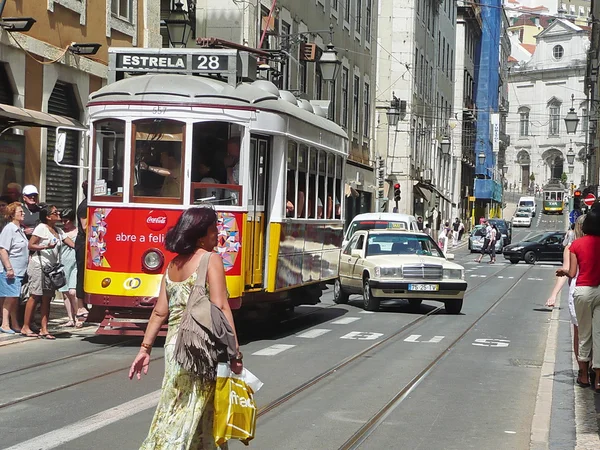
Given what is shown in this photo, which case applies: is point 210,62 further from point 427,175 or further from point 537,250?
point 427,175

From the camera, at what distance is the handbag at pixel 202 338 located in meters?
5.91

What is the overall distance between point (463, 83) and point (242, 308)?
69988 mm

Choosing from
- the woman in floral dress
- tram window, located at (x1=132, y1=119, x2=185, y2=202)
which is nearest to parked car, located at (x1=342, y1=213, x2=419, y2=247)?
tram window, located at (x1=132, y1=119, x2=185, y2=202)

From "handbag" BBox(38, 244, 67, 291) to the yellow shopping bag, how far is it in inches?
356

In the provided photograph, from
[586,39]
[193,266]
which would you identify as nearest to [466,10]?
[586,39]

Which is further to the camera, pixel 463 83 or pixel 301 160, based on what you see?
pixel 463 83

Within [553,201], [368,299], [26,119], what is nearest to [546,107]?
[553,201]

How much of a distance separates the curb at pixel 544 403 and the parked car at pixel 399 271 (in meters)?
4.18

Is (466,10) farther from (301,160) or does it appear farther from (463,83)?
(301,160)

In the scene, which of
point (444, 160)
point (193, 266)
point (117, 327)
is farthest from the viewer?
point (444, 160)

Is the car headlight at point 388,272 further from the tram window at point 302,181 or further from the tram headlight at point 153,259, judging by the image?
the tram headlight at point 153,259

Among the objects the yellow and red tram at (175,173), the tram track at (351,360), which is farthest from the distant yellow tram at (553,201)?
the yellow and red tram at (175,173)

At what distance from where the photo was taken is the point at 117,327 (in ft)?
44.1

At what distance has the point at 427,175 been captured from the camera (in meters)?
64.8
